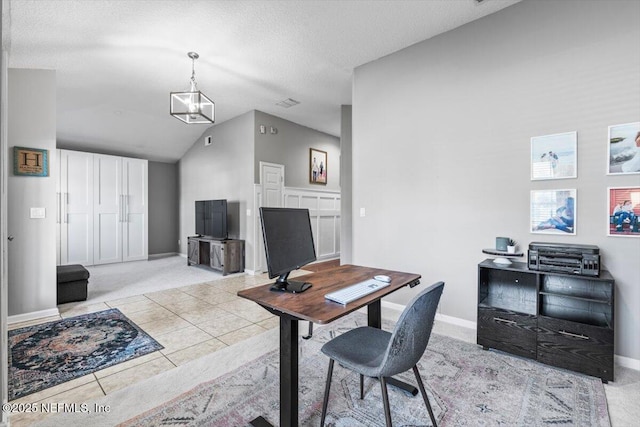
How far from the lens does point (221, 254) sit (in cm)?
532

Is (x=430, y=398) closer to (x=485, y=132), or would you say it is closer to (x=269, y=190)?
(x=485, y=132)

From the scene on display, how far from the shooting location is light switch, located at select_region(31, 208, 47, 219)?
3.16 m

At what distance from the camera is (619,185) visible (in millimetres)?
2230

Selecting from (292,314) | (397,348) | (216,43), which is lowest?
(397,348)

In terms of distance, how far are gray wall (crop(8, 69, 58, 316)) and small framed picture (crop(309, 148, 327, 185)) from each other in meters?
4.23

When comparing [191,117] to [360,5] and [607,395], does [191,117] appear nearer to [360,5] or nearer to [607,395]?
[360,5]

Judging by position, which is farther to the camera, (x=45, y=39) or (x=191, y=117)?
(x=191, y=117)

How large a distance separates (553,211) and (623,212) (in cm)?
41

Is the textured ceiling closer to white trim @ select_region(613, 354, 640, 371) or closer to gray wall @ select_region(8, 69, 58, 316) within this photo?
gray wall @ select_region(8, 69, 58, 316)

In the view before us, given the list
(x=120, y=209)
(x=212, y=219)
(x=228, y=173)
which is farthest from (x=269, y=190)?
(x=120, y=209)

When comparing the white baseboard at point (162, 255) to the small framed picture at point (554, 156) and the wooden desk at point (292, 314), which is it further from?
the small framed picture at point (554, 156)

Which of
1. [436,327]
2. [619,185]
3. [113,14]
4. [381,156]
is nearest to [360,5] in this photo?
[381,156]

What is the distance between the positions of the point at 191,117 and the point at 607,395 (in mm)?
4414

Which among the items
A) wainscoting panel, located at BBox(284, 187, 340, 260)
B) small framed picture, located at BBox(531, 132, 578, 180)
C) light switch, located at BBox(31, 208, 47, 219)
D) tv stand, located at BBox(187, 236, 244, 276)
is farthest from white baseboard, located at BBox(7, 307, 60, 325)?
small framed picture, located at BBox(531, 132, 578, 180)
